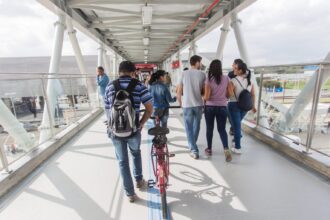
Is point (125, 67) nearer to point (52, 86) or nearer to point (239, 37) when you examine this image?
point (52, 86)

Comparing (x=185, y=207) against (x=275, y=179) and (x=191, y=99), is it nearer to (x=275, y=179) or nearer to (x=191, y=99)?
(x=275, y=179)

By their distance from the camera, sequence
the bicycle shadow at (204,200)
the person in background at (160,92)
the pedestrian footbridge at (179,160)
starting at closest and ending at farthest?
the bicycle shadow at (204,200) < the pedestrian footbridge at (179,160) < the person in background at (160,92)

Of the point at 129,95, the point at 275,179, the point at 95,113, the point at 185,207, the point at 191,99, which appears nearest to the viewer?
the point at 129,95

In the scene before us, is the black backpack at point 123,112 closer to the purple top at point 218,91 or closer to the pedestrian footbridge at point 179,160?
the pedestrian footbridge at point 179,160

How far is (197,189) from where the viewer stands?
2.26 m

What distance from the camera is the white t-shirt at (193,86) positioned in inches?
111

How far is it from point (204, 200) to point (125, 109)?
3.95 ft

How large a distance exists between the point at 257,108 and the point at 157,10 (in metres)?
3.63

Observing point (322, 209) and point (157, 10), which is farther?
point (157, 10)

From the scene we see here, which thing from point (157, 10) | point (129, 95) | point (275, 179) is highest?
point (157, 10)

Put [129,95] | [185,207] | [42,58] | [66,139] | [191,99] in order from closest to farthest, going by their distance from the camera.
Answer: [129,95] → [185,207] → [191,99] → [66,139] → [42,58]

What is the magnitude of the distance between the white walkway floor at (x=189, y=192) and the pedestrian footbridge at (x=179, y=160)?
0.01m

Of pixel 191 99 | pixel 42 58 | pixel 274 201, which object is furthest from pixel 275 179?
pixel 42 58

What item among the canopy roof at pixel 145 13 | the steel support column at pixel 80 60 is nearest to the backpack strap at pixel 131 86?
the canopy roof at pixel 145 13
